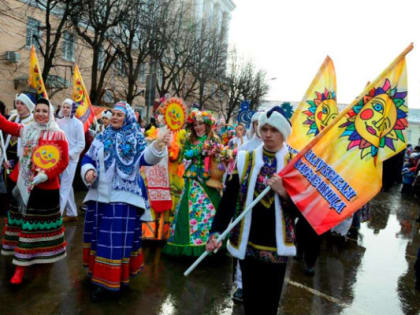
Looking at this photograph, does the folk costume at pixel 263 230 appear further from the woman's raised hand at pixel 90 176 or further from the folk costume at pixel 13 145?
the folk costume at pixel 13 145

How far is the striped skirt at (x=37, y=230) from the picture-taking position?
3854 millimetres

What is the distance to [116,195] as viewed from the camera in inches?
143

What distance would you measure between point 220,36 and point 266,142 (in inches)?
986

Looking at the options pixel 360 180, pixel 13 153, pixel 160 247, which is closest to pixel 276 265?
pixel 360 180

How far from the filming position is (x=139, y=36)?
59.4 feet

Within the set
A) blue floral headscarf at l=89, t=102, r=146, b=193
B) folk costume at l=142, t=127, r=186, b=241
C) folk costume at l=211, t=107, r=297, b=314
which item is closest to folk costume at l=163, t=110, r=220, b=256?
folk costume at l=142, t=127, r=186, b=241

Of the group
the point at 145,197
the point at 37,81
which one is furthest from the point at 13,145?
the point at 145,197

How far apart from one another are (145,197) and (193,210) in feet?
4.37

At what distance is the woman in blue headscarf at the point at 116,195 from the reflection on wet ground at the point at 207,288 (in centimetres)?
29

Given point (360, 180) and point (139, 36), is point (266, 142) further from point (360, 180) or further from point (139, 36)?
point (139, 36)

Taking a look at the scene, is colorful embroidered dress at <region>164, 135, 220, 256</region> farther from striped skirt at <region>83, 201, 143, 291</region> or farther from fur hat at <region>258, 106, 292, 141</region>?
fur hat at <region>258, 106, 292, 141</region>

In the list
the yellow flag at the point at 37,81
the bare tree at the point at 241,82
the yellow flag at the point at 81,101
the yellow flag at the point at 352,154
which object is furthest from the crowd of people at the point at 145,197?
the bare tree at the point at 241,82

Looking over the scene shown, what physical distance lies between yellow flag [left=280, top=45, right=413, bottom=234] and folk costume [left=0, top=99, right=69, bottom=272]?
2.54 metres

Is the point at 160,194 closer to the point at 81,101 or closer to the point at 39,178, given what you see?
the point at 39,178
